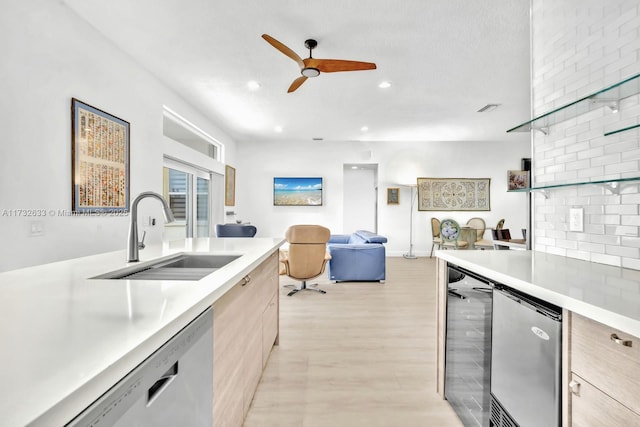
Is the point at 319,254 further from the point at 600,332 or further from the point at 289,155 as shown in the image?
the point at 289,155

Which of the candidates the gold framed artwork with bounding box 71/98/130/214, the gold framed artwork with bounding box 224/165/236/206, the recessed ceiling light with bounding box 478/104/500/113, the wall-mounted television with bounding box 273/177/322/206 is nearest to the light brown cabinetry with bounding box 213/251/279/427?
the gold framed artwork with bounding box 71/98/130/214

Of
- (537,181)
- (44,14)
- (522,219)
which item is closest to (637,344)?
(537,181)

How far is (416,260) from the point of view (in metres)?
6.21

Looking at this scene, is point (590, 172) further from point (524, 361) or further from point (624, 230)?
point (524, 361)

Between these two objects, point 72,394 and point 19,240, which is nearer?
point 72,394

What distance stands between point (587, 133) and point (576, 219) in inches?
15.8

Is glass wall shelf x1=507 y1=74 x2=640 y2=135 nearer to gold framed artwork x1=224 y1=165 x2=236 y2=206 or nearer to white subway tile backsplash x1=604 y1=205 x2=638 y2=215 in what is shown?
white subway tile backsplash x1=604 y1=205 x2=638 y2=215

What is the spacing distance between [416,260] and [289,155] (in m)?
3.66

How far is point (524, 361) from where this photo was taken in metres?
0.95

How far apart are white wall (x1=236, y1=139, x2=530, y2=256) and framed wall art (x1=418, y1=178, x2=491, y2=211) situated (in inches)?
5.5

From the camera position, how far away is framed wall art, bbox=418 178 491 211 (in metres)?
6.68

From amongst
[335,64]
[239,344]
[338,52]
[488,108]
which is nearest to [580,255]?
[239,344]

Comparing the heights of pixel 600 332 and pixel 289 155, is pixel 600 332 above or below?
below

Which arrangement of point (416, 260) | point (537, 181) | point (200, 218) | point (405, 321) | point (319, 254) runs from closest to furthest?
point (537, 181), point (405, 321), point (319, 254), point (200, 218), point (416, 260)
